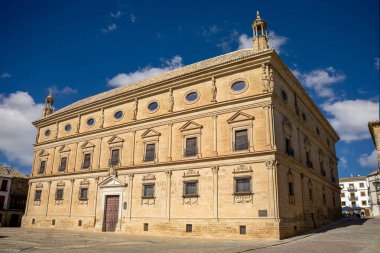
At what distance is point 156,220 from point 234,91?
11.6 meters

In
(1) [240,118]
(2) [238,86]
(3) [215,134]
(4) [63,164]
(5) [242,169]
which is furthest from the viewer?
(4) [63,164]

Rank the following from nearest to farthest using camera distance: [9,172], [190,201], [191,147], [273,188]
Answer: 1. [273,188]
2. [190,201]
3. [191,147]
4. [9,172]

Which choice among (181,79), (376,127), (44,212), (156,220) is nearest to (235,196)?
(156,220)

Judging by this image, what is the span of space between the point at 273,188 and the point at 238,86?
319 inches

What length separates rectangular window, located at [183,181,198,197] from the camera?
22938 mm

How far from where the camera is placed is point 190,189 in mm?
23250

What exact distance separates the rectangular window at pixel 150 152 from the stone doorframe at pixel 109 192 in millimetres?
3079

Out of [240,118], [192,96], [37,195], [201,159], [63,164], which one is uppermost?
[192,96]

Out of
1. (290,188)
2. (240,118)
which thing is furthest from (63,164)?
(290,188)

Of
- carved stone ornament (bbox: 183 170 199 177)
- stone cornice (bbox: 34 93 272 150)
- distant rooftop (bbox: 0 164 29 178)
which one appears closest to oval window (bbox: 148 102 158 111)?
stone cornice (bbox: 34 93 272 150)

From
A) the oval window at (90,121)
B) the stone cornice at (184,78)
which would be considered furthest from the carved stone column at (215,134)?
the oval window at (90,121)

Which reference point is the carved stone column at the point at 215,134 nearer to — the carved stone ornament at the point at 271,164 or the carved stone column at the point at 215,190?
the carved stone column at the point at 215,190

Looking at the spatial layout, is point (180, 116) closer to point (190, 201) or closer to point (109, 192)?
point (190, 201)

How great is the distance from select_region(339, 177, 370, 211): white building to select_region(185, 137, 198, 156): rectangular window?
7304 cm
